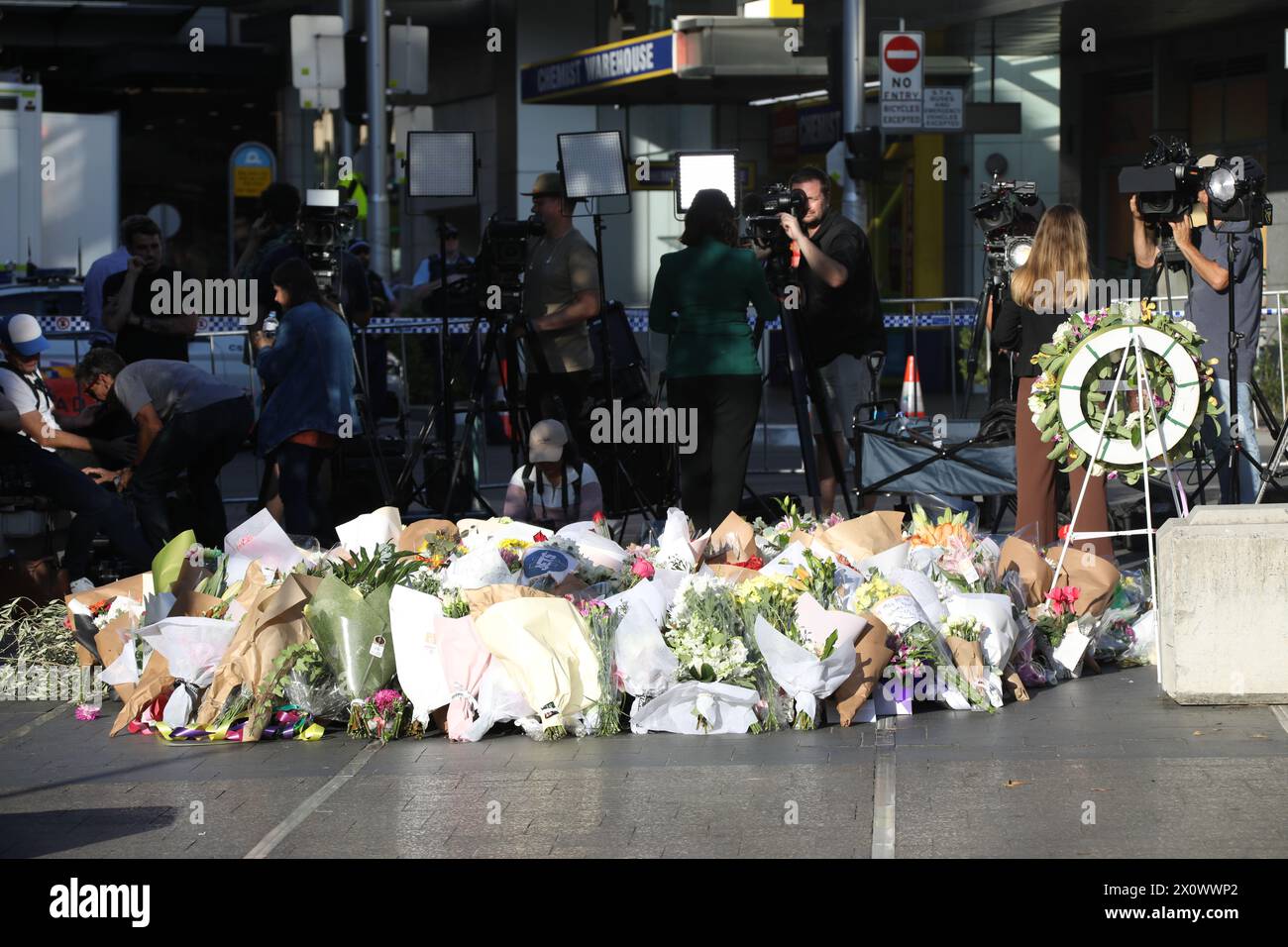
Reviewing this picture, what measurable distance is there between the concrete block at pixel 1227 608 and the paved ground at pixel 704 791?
4.6 inches

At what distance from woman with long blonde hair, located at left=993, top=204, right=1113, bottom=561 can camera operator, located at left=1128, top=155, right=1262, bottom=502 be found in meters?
0.86

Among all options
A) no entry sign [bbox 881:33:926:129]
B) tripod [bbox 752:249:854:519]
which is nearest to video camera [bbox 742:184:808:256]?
tripod [bbox 752:249:854:519]

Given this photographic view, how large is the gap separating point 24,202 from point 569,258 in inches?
381

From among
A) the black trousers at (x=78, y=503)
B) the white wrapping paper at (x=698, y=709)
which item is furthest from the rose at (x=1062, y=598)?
the black trousers at (x=78, y=503)

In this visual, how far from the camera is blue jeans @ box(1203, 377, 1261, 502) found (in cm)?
970

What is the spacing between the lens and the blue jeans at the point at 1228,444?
970 cm

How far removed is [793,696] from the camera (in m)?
6.71

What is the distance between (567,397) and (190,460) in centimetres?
203

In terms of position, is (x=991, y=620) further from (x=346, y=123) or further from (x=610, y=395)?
(x=346, y=123)

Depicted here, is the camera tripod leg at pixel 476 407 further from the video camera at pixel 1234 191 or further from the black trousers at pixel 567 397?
the video camera at pixel 1234 191

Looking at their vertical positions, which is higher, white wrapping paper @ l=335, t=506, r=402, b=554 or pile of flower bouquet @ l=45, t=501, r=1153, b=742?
white wrapping paper @ l=335, t=506, r=402, b=554

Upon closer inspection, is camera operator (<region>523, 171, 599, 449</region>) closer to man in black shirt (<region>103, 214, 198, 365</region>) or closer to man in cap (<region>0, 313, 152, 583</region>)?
man in black shirt (<region>103, 214, 198, 365</region>)

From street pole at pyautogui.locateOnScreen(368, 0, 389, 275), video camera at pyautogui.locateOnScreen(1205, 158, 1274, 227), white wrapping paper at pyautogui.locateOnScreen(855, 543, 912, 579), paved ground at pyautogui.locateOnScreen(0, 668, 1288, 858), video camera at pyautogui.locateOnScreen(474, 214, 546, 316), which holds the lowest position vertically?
paved ground at pyautogui.locateOnScreen(0, 668, 1288, 858)

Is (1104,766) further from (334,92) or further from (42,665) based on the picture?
(334,92)
